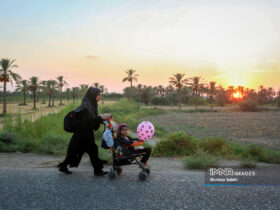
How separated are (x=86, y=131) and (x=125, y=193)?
5.06 feet

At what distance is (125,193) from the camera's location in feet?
12.9

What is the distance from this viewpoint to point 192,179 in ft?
15.2

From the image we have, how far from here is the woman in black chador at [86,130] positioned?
479cm

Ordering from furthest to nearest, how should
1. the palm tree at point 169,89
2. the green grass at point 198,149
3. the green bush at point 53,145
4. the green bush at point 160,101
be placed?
the palm tree at point 169,89
the green bush at point 160,101
the green grass at point 198,149
the green bush at point 53,145

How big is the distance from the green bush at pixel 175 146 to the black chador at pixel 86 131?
544 cm

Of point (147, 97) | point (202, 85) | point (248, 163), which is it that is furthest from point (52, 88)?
point (248, 163)

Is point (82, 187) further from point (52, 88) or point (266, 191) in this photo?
point (52, 88)

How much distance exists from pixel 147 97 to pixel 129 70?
24.3m

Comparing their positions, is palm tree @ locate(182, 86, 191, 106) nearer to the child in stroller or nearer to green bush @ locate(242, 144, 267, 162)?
green bush @ locate(242, 144, 267, 162)

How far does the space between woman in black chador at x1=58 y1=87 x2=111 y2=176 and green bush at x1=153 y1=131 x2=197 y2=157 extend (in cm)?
544

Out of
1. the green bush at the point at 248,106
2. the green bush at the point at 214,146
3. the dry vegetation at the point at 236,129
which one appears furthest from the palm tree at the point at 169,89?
the green bush at the point at 214,146

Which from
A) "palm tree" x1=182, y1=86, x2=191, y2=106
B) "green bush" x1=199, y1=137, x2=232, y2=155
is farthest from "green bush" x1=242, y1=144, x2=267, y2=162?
"palm tree" x1=182, y1=86, x2=191, y2=106

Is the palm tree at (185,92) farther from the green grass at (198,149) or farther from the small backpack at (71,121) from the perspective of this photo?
the small backpack at (71,121)

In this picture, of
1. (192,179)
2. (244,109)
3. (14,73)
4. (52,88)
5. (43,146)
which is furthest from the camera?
(52,88)
